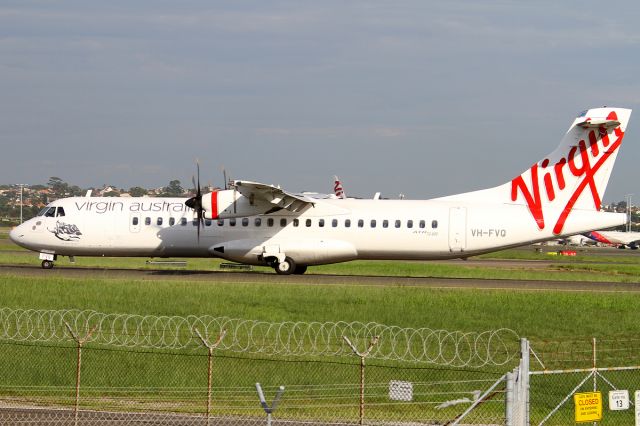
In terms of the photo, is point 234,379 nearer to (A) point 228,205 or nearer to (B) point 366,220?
(A) point 228,205

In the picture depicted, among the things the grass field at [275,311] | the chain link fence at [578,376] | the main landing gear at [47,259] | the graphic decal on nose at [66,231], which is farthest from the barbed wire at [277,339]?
the main landing gear at [47,259]

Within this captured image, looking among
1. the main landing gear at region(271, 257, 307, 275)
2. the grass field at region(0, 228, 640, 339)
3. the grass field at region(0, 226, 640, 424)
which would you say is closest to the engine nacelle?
the main landing gear at region(271, 257, 307, 275)

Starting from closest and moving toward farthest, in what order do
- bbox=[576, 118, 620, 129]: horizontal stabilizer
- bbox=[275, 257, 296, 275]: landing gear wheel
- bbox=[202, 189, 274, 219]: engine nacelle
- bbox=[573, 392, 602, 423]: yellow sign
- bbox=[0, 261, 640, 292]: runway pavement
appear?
bbox=[573, 392, 602, 423]: yellow sign, bbox=[0, 261, 640, 292]: runway pavement, bbox=[576, 118, 620, 129]: horizontal stabilizer, bbox=[202, 189, 274, 219]: engine nacelle, bbox=[275, 257, 296, 275]: landing gear wheel

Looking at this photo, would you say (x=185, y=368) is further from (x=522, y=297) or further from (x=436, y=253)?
(x=436, y=253)

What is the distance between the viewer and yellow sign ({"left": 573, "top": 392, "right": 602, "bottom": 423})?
15.9 meters

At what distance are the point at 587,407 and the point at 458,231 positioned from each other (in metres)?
27.1

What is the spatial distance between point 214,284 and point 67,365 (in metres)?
12.4

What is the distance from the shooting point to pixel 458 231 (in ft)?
141

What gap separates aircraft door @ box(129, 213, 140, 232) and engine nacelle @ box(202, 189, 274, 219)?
12.7 ft

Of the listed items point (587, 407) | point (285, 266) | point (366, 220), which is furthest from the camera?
point (285, 266)

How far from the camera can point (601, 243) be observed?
15525cm

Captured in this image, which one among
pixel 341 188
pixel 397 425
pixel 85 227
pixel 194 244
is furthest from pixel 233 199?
pixel 341 188

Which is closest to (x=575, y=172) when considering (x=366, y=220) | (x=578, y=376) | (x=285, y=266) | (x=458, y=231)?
(x=458, y=231)

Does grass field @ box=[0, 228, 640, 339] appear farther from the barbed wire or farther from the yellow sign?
the yellow sign
